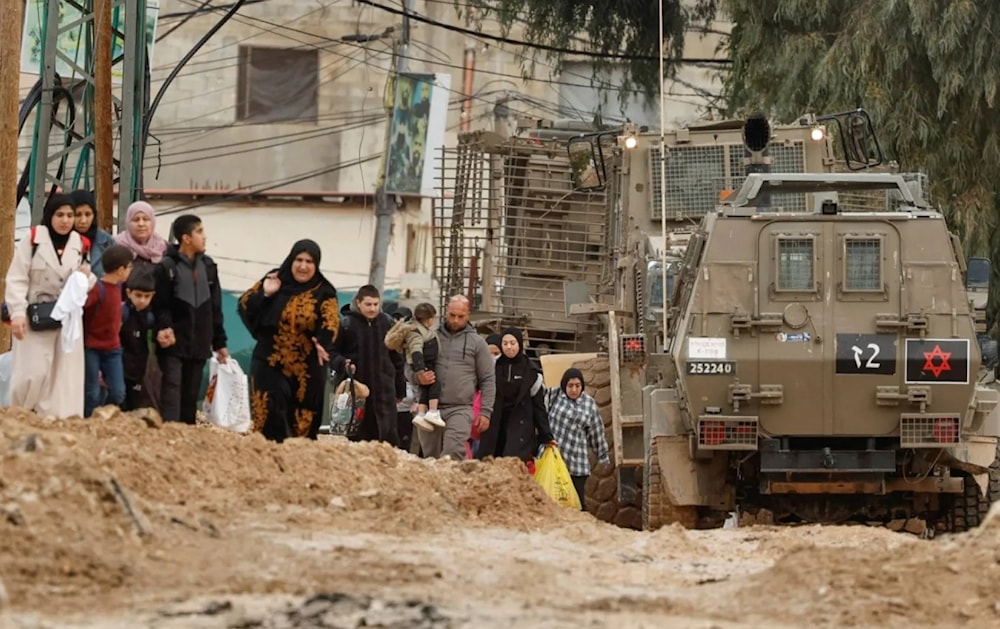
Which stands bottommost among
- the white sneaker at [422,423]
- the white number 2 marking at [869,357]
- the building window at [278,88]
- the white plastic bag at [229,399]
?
the white sneaker at [422,423]

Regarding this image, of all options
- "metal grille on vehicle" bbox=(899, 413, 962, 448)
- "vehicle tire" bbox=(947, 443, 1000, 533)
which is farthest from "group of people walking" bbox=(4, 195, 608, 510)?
"vehicle tire" bbox=(947, 443, 1000, 533)

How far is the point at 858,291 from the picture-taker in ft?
45.4

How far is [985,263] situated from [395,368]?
13.9 feet

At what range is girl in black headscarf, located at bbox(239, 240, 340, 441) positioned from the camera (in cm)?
1327

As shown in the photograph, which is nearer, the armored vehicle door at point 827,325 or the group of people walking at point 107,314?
the group of people walking at point 107,314

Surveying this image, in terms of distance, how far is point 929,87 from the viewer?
2253cm

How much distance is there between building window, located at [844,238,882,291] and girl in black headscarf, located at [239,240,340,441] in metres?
3.23

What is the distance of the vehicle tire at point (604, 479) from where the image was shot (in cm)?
1667

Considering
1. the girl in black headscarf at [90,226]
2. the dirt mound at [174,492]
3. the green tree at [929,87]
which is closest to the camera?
the dirt mound at [174,492]

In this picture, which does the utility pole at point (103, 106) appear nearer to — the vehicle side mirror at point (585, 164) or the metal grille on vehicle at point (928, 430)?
the vehicle side mirror at point (585, 164)

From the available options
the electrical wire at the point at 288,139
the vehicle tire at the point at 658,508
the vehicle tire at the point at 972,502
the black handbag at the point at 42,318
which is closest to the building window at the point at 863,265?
the vehicle tire at the point at 972,502

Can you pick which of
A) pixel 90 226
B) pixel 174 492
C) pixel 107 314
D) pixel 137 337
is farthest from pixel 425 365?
pixel 174 492

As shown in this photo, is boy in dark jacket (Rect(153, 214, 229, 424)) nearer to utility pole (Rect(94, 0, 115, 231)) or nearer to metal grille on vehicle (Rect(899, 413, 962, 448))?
metal grille on vehicle (Rect(899, 413, 962, 448))

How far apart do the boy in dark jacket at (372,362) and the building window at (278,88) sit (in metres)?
28.0
